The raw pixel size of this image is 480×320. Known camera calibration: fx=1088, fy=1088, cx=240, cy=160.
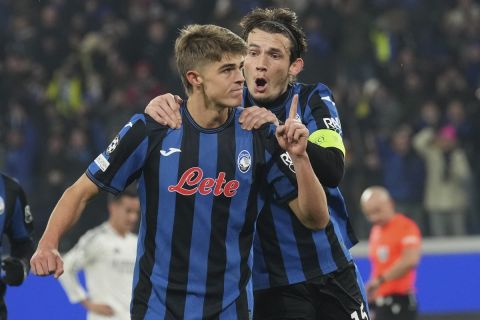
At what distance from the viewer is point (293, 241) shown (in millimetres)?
5148

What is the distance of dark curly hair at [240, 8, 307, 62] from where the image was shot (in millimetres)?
5348

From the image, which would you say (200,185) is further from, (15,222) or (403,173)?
(403,173)

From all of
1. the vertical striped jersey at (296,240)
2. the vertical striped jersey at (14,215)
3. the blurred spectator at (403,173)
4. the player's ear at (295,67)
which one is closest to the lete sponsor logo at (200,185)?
the vertical striped jersey at (296,240)

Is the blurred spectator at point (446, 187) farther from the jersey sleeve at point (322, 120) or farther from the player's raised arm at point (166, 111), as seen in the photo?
the player's raised arm at point (166, 111)

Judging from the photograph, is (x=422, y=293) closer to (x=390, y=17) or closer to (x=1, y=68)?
(x=390, y=17)

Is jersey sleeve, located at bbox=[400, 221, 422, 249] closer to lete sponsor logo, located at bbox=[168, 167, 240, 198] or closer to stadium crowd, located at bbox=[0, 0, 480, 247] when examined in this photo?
stadium crowd, located at bbox=[0, 0, 480, 247]

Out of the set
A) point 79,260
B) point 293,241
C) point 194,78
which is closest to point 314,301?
point 293,241

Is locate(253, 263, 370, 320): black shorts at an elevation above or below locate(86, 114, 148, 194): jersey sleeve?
below

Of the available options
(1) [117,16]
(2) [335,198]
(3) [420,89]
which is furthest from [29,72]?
(2) [335,198]

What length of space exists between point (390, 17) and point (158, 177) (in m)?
10.3

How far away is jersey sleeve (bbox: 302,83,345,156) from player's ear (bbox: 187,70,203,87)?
634 mm

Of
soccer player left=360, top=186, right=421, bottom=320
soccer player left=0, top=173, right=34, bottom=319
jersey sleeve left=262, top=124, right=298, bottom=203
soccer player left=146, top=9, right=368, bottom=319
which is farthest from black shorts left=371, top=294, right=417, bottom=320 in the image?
jersey sleeve left=262, top=124, right=298, bottom=203

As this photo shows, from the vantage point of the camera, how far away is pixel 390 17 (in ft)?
47.3

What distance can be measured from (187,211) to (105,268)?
4100 millimetres
